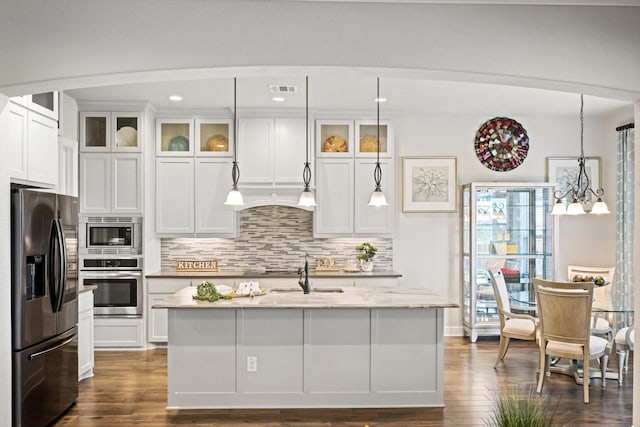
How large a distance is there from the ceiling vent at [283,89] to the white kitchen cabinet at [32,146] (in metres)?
Result: 1.97

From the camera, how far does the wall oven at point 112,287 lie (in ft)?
18.9

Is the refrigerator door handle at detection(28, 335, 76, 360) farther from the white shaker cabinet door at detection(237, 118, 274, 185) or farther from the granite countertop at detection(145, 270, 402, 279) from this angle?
the white shaker cabinet door at detection(237, 118, 274, 185)

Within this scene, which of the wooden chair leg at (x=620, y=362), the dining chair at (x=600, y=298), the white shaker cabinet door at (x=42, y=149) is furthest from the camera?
the dining chair at (x=600, y=298)

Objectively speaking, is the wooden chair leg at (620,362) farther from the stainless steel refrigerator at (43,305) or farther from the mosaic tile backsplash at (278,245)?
the stainless steel refrigerator at (43,305)

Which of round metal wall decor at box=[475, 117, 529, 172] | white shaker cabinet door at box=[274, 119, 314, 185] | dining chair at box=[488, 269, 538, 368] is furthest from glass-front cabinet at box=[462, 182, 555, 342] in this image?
white shaker cabinet door at box=[274, 119, 314, 185]

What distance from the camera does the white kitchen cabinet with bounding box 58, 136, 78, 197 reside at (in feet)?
16.8

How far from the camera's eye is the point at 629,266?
5.84m

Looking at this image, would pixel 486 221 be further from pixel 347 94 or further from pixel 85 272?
pixel 85 272

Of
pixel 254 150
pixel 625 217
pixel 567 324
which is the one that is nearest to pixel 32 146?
pixel 254 150

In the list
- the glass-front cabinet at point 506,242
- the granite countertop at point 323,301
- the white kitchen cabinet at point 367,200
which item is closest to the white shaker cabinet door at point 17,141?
the granite countertop at point 323,301

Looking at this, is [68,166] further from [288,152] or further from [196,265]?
[288,152]

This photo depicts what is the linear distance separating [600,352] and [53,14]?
4.74 metres

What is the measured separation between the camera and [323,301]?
13.0ft

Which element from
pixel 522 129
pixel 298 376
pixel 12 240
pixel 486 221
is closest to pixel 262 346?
pixel 298 376
